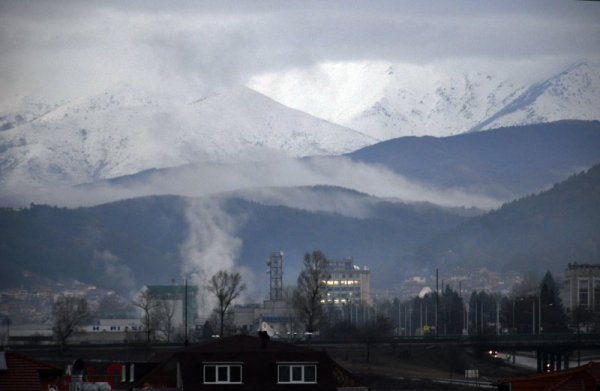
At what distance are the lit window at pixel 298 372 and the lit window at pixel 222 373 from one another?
127 centimetres

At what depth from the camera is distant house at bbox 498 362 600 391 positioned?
4984 centimetres

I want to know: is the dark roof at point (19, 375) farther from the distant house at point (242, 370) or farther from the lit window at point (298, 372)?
the lit window at point (298, 372)

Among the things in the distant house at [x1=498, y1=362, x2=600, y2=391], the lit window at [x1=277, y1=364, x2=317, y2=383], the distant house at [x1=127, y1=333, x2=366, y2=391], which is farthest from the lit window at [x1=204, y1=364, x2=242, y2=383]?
the distant house at [x1=498, y1=362, x2=600, y2=391]

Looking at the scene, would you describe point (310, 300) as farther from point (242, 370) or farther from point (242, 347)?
point (242, 370)

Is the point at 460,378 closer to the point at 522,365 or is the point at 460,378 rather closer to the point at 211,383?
the point at 522,365

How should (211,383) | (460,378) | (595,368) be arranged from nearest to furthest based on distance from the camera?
(595,368)
(211,383)
(460,378)

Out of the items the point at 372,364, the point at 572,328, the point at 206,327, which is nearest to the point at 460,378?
the point at 372,364

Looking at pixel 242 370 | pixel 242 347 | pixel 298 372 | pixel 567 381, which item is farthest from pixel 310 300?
pixel 567 381

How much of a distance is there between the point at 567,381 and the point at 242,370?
10725 mm

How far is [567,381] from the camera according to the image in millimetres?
50438

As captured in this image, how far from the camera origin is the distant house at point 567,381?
164 feet

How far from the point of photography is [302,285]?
19475 cm

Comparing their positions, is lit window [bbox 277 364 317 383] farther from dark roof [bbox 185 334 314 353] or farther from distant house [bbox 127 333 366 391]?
dark roof [bbox 185 334 314 353]

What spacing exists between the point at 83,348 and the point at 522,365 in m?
32.4
